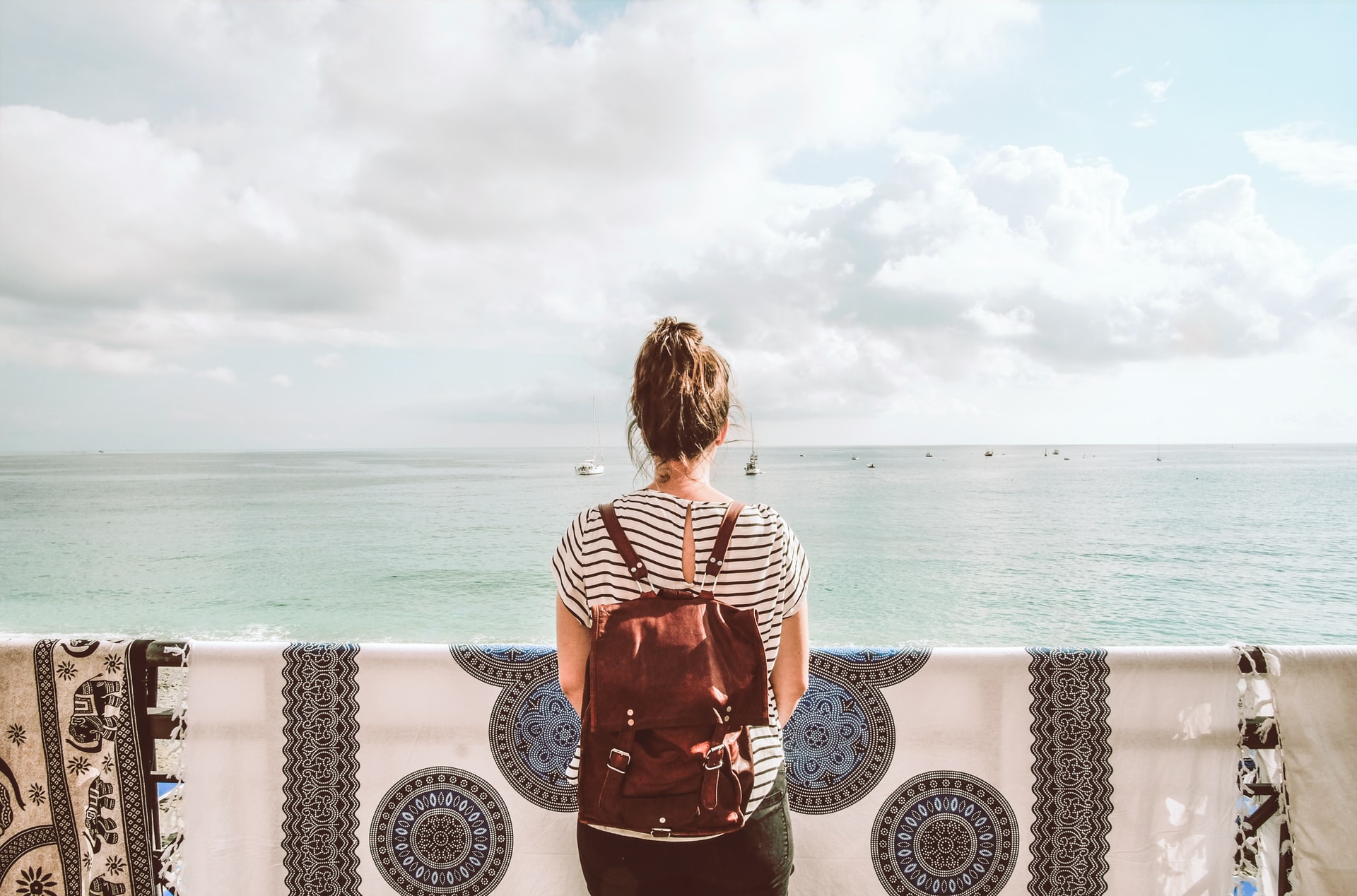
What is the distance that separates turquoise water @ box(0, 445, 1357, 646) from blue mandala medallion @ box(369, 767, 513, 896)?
45.7 inches

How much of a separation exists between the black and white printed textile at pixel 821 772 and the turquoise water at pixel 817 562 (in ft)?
3.07

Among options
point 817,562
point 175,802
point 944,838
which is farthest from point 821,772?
point 817,562

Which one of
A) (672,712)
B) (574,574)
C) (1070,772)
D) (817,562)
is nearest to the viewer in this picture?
(672,712)

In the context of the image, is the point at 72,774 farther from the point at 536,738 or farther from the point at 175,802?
the point at 536,738

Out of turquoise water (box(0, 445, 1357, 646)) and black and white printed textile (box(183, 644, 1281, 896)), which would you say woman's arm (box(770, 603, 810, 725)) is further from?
black and white printed textile (box(183, 644, 1281, 896))

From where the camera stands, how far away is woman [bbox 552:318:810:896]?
3.98ft

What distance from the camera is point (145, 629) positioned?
2327 cm

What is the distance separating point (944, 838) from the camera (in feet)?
5.97

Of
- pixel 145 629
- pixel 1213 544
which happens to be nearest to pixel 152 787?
pixel 145 629

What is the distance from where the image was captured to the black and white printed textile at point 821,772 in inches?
70.3

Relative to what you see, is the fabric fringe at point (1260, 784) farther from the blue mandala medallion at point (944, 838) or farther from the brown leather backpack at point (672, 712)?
the brown leather backpack at point (672, 712)

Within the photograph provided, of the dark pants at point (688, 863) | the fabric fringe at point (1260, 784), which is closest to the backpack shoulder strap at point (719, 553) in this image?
the dark pants at point (688, 863)

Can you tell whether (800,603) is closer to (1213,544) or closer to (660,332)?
(660,332)

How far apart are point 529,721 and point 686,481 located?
36.0 inches
